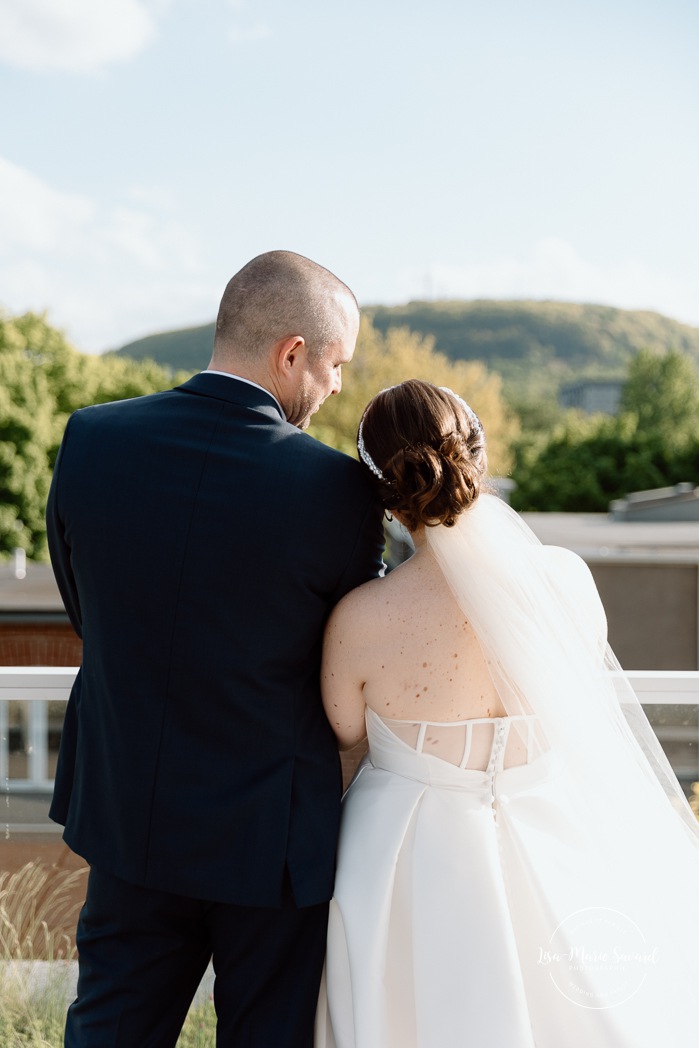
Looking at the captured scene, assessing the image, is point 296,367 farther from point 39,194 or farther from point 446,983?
point 39,194

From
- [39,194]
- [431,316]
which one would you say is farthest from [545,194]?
[39,194]

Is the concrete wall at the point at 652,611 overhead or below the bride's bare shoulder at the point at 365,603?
below

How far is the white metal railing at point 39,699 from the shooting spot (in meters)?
2.31

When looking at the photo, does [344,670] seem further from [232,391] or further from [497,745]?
[232,391]

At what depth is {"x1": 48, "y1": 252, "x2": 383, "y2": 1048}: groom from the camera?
162 centimetres

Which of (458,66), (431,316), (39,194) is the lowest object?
(431,316)

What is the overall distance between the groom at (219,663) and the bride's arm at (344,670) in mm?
26

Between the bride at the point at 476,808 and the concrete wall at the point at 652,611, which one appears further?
the concrete wall at the point at 652,611

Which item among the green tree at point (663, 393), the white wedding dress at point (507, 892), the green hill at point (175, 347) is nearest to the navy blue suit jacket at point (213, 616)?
the white wedding dress at point (507, 892)

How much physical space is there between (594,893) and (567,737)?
285 mm

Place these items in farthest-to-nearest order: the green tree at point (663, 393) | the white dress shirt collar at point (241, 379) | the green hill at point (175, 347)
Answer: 1. the green hill at point (175, 347)
2. the green tree at point (663, 393)
3. the white dress shirt collar at point (241, 379)

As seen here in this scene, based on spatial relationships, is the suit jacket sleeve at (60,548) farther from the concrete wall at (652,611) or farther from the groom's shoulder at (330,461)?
the concrete wall at (652,611)

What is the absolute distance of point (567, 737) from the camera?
70.3 inches

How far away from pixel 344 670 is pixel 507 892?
502 millimetres
